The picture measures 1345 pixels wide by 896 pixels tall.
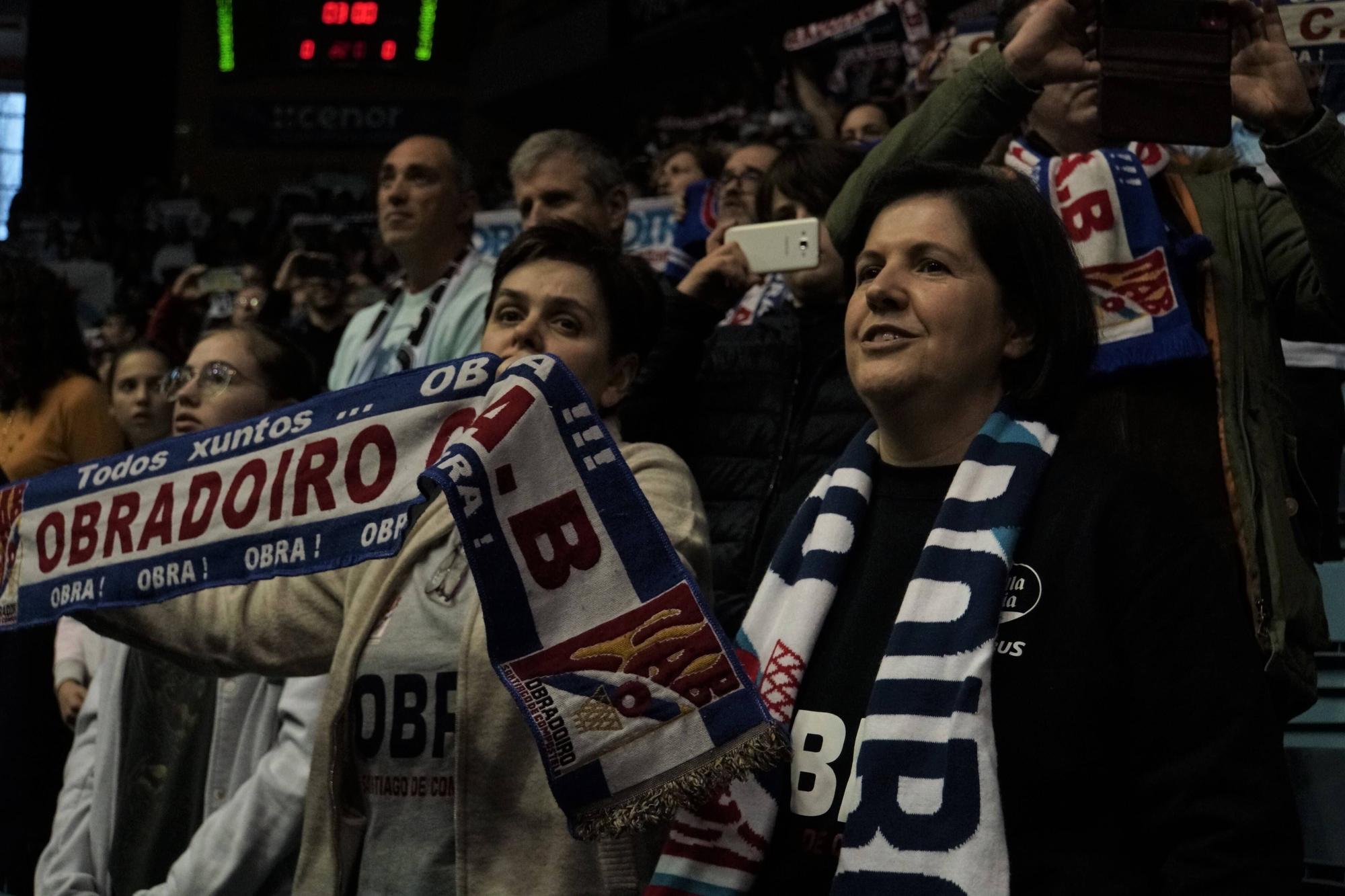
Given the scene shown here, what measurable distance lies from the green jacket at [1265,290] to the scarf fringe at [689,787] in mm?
740

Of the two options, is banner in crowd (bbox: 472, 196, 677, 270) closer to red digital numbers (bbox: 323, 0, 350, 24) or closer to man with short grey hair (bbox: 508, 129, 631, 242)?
man with short grey hair (bbox: 508, 129, 631, 242)

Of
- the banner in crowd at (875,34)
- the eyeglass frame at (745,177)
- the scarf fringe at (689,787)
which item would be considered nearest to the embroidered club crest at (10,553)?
the scarf fringe at (689,787)

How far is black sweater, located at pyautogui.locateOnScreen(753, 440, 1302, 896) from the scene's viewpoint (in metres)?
1.65

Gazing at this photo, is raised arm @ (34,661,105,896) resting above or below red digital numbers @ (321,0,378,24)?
below

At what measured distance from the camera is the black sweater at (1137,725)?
1652 mm

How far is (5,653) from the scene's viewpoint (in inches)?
141

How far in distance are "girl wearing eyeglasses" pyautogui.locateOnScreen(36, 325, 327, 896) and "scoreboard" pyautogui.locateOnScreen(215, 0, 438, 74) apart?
12250mm

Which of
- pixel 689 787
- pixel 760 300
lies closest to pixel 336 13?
pixel 760 300

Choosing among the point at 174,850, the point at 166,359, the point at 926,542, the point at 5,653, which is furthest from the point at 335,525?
the point at 166,359

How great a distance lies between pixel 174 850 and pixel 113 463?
0.84 metres

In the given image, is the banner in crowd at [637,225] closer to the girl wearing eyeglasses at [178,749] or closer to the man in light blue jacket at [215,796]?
the girl wearing eyeglasses at [178,749]

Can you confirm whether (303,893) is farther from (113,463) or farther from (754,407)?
(754,407)

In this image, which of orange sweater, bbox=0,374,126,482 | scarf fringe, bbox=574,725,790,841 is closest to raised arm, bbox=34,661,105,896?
orange sweater, bbox=0,374,126,482

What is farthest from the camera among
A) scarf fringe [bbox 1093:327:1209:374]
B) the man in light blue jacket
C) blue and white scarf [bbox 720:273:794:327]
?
blue and white scarf [bbox 720:273:794:327]
